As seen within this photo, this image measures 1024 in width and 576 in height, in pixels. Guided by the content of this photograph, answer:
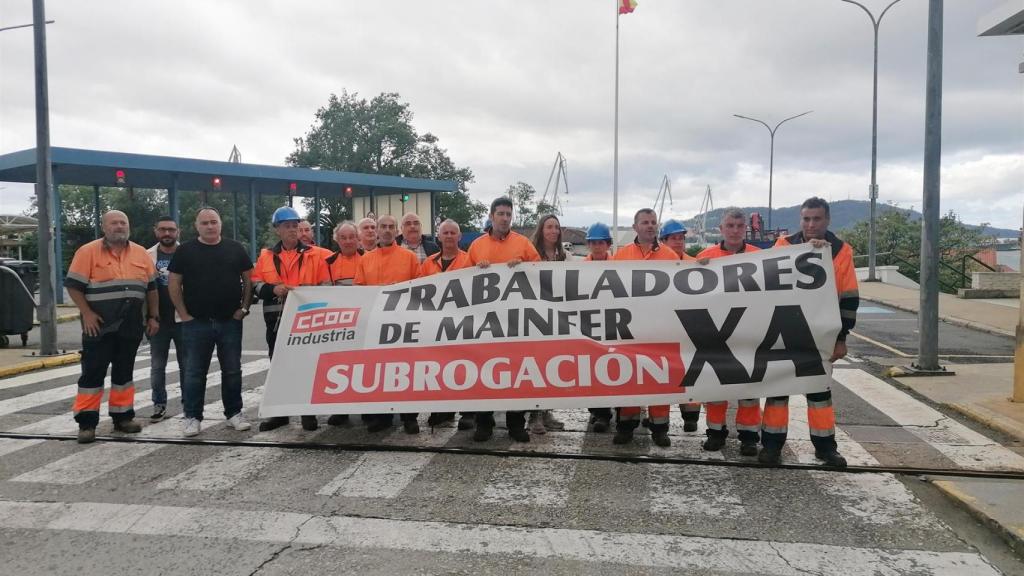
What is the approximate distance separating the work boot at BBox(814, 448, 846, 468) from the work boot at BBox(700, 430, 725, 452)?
0.71 m

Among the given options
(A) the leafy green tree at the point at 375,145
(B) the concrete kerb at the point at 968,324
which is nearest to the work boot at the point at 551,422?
(B) the concrete kerb at the point at 968,324

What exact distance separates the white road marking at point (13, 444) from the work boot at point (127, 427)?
58 cm

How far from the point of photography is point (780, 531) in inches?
156

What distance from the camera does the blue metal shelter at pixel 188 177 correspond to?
2130 cm

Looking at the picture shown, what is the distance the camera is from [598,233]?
21.5ft

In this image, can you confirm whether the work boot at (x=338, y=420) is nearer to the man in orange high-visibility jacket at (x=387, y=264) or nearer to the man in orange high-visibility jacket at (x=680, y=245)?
the man in orange high-visibility jacket at (x=387, y=264)

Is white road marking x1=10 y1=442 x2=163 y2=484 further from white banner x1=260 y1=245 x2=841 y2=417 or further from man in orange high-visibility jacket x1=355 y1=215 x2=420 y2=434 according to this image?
man in orange high-visibility jacket x1=355 y1=215 x2=420 y2=434

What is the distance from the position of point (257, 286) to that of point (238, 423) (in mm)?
1276

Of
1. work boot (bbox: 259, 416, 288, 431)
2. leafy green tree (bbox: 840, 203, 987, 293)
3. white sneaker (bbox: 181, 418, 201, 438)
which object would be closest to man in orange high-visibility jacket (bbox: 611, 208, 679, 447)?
work boot (bbox: 259, 416, 288, 431)

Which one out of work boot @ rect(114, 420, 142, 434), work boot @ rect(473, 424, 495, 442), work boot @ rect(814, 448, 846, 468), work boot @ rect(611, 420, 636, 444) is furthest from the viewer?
work boot @ rect(114, 420, 142, 434)

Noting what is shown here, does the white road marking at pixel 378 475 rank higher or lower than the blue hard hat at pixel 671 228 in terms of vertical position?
lower

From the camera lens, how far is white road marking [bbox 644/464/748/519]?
428 cm

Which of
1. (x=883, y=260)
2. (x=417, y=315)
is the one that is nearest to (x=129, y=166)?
(x=417, y=315)

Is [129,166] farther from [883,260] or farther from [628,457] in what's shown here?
[883,260]
